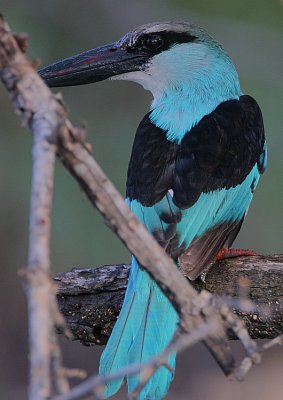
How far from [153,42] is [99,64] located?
1.00ft

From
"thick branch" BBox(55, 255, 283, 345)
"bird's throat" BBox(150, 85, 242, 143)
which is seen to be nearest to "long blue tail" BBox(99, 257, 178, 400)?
"thick branch" BBox(55, 255, 283, 345)

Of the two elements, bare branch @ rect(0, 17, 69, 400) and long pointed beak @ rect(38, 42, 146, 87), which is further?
long pointed beak @ rect(38, 42, 146, 87)

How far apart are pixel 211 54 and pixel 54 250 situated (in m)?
2.52

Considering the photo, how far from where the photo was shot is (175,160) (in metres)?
3.65

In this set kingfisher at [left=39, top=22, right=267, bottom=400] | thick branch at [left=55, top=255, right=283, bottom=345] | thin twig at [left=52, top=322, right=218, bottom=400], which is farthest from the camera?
thick branch at [left=55, top=255, right=283, bottom=345]

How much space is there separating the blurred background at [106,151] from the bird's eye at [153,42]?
211 cm

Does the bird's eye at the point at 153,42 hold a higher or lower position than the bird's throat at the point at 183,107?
higher

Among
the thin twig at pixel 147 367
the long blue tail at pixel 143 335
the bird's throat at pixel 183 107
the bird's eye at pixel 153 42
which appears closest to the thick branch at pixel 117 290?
the long blue tail at pixel 143 335

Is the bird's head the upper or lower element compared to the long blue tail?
upper

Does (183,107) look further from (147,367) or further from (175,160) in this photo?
(147,367)

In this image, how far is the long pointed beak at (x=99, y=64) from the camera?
14.1 ft

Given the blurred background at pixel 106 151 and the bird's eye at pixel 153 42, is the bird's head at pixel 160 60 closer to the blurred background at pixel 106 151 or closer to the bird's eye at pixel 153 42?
the bird's eye at pixel 153 42

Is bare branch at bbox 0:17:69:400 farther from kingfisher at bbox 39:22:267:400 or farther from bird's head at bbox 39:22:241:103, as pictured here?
bird's head at bbox 39:22:241:103

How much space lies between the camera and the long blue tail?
3068 mm
